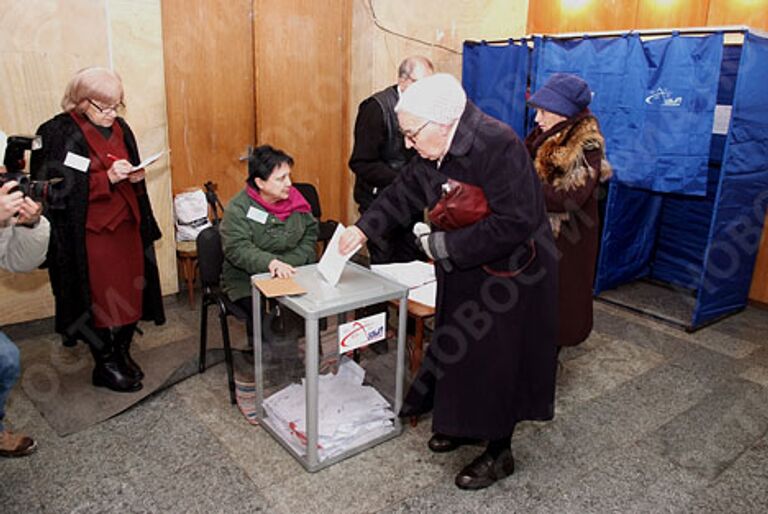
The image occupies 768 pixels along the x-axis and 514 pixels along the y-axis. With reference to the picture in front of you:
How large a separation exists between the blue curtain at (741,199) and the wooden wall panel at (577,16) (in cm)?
188

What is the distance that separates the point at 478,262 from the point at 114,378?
71.7 inches

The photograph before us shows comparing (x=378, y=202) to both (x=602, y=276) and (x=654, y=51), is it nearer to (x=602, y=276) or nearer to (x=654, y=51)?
(x=654, y=51)

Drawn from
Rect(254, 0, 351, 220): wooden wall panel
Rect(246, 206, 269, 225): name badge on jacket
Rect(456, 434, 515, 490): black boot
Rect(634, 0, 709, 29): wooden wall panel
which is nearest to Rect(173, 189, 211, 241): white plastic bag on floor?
Rect(254, 0, 351, 220): wooden wall panel

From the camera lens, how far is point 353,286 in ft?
7.11

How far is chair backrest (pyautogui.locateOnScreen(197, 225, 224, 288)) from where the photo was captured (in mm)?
2605

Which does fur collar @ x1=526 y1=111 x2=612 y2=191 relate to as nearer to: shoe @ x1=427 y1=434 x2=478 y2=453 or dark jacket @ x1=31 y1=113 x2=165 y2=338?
shoe @ x1=427 y1=434 x2=478 y2=453

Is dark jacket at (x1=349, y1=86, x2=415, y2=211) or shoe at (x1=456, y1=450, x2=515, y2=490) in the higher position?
dark jacket at (x1=349, y1=86, x2=415, y2=211)

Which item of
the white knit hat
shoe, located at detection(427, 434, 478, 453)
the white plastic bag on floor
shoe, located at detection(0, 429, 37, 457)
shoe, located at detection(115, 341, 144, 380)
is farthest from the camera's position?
the white plastic bag on floor

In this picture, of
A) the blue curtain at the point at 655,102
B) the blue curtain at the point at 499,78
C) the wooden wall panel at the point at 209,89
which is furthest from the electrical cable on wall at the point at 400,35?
the blue curtain at the point at 655,102

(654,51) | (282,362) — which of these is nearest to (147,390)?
(282,362)

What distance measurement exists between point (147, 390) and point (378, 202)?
1.43m

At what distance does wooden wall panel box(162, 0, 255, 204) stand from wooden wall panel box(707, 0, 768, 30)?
3255 mm

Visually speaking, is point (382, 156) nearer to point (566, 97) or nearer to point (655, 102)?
point (566, 97)

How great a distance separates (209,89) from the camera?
3832 mm
